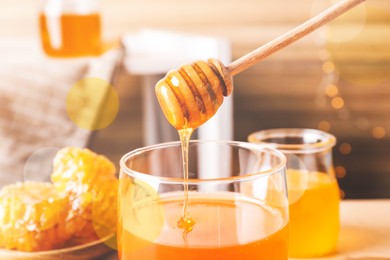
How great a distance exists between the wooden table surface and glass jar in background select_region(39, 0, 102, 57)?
2.89 ft

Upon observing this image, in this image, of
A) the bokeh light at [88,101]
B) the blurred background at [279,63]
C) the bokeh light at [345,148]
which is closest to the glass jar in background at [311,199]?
the bokeh light at [88,101]

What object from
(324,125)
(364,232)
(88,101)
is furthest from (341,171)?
(364,232)

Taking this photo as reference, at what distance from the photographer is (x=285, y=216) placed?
0.57m

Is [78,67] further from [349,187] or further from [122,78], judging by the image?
[349,187]

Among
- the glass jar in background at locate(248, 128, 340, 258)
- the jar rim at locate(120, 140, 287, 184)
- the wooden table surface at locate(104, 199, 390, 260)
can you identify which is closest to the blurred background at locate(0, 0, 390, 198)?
the wooden table surface at locate(104, 199, 390, 260)

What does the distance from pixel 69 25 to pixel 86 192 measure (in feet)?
2.98

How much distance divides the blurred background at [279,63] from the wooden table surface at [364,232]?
4.39ft

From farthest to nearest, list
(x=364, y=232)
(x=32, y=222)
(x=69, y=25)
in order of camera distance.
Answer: (x=69, y=25), (x=364, y=232), (x=32, y=222)

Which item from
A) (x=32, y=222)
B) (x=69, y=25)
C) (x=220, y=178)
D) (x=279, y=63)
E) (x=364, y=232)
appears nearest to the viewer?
(x=220, y=178)

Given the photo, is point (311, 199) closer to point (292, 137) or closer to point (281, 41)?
point (292, 137)

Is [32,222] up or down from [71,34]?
down

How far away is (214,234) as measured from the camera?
516 mm

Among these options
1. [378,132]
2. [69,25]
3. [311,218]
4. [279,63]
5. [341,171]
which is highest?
[69,25]

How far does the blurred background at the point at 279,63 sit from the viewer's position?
215 cm
